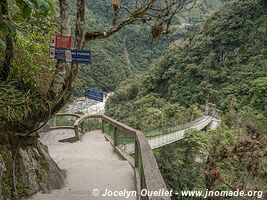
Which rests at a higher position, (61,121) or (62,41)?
(62,41)

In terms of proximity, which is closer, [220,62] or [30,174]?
[30,174]

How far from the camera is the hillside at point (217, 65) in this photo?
3466cm

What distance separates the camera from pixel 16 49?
3.14 m

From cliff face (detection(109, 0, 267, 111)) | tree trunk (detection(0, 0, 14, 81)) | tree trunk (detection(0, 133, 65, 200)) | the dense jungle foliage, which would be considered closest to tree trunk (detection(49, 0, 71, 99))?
tree trunk (detection(0, 0, 14, 81))

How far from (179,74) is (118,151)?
33971 millimetres

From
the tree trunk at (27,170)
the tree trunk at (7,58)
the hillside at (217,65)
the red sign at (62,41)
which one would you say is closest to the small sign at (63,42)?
the red sign at (62,41)

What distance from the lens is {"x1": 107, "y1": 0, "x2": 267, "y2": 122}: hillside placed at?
34.7 meters

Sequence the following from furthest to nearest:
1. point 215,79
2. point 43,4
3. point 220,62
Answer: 1. point 220,62
2. point 215,79
3. point 43,4

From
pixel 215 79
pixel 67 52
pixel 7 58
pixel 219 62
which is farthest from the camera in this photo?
pixel 219 62

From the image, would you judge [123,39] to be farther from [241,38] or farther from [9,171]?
[9,171]

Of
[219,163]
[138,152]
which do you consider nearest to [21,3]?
[138,152]

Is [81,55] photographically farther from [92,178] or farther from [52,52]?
[92,178]

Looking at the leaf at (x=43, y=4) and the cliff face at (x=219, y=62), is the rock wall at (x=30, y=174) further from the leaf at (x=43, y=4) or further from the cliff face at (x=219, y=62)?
the cliff face at (x=219, y=62)

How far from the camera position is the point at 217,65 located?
39.3m
